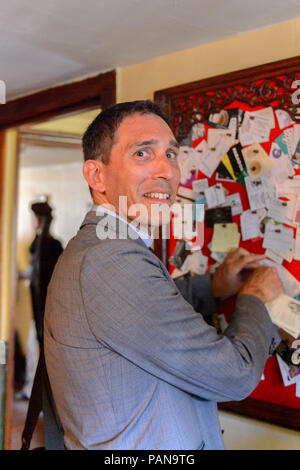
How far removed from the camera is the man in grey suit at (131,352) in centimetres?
113

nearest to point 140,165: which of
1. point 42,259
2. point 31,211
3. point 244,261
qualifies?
point 244,261

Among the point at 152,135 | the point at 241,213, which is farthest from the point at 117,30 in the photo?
the point at 241,213

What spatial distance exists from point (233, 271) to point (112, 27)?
35.5 inches

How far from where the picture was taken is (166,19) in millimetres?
1664

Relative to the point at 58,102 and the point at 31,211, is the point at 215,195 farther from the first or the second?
the point at 31,211

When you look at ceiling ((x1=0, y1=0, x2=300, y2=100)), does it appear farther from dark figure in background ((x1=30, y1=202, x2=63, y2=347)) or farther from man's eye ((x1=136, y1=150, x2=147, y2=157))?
dark figure in background ((x1=30, y1=202, x2=63, y2=347))

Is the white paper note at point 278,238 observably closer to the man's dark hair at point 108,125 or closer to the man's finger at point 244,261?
the man's finger at point 244,261

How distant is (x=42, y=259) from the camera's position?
3.97 meters

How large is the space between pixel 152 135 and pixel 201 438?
752 millimetres

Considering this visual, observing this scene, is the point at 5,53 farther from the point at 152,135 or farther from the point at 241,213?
the point at 241,213

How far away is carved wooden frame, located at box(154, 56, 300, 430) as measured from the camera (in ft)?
5.41

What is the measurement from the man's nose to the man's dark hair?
0.12 metres

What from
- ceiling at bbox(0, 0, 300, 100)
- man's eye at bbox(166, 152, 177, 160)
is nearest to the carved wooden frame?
ceiling at bbox(0, 0, 300, 100)

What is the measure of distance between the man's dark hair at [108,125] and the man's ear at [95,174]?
0.06 ft
